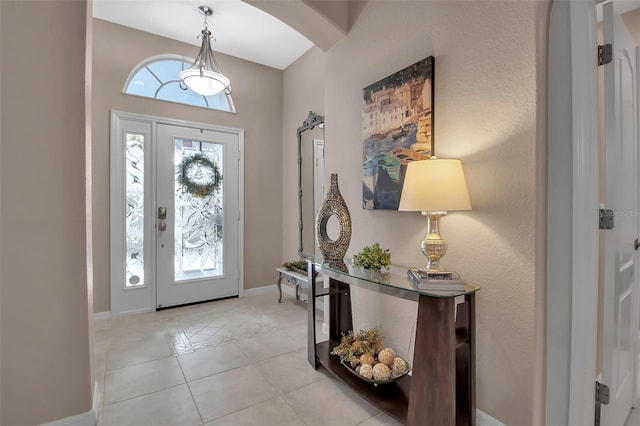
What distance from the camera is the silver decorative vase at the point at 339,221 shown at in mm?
2168

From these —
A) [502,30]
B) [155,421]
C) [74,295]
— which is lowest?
[155,421]

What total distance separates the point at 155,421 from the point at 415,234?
1.91 meters

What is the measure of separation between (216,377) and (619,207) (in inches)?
101

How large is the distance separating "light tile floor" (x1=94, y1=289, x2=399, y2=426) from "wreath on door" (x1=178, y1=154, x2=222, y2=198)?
5.15ft

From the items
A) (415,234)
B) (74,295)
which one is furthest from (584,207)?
(74,295)

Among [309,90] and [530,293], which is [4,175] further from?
[309,90]

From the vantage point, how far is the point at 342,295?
96.7 inches

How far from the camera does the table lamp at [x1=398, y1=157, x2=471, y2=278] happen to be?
1438 mm

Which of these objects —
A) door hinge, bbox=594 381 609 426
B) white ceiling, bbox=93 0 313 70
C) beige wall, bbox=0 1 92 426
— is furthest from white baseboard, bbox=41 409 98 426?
white ceiling, bbox=93 0 313 70

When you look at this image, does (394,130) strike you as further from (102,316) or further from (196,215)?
(102,316)

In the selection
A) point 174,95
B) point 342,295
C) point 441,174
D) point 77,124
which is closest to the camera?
point 441,174

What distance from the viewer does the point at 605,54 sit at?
136 cm

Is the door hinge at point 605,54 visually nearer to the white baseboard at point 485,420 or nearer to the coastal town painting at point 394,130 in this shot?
the coastal town painting at point 394,130

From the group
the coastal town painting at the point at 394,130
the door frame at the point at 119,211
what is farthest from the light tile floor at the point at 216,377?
the coastal town painting at the point at 394,130
